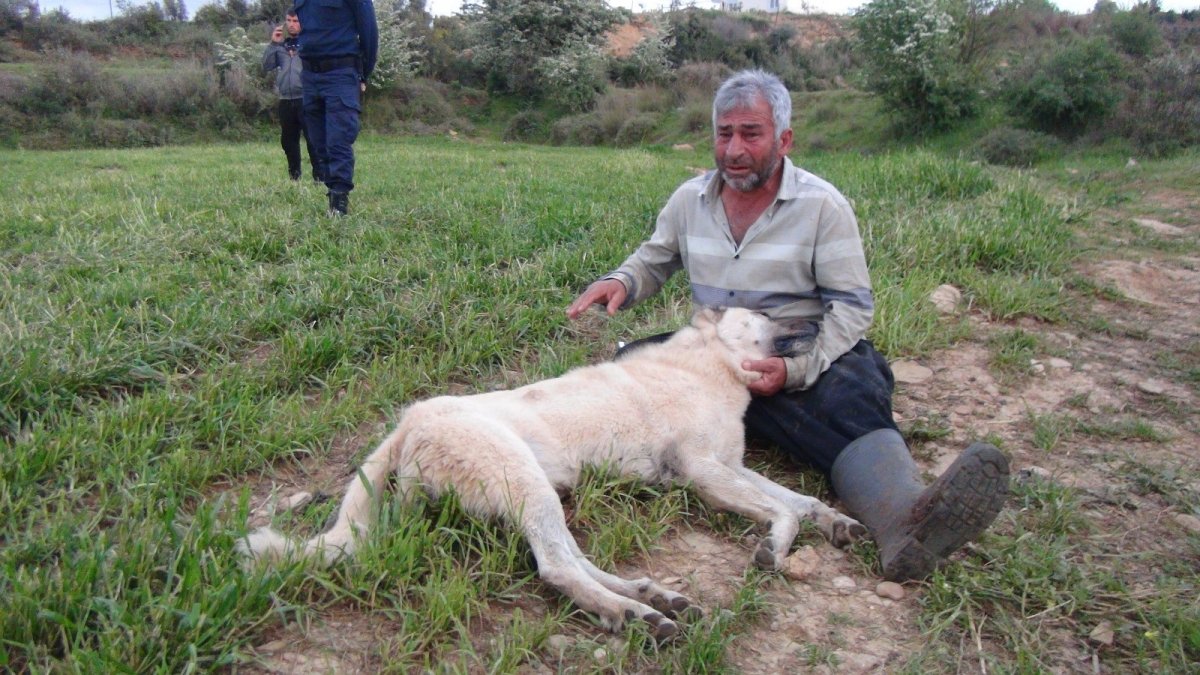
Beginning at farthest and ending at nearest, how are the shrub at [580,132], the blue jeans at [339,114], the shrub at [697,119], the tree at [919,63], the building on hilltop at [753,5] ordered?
the building on hilltop at [753,5] → the shrub at [580,132] → the shrub at [697,119] → the tree at [919,63] → the blue jeans at [339,114]

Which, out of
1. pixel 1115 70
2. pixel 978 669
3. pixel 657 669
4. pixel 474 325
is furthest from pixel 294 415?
pixel 1115 70

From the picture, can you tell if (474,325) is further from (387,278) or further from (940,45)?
(940,45)

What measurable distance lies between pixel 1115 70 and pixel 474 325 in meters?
16.1

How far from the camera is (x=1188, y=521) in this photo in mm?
3002

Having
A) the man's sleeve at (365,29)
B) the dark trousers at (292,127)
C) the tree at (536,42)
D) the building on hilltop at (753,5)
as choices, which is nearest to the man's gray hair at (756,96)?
the man's sleeve at (365,29)

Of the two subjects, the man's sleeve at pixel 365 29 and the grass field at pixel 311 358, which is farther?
the man's sleeve at pixel 365 29

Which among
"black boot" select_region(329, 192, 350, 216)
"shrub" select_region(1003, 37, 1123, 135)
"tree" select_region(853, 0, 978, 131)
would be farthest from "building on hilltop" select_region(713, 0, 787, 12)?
"black boot" select_region(329, 192, 350, 216)

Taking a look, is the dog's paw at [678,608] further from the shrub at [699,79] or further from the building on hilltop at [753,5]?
the building on hilltop at [753,5]

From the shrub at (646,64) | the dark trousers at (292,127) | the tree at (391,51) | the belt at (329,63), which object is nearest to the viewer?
the belt at (329,63)

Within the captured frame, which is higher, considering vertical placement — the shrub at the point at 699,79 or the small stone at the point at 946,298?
the shrub at the point at 699,79

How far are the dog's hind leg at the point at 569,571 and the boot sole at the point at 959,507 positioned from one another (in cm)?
88

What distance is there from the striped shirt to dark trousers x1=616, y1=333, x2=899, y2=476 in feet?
0.24

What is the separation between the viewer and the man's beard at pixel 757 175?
3465mm

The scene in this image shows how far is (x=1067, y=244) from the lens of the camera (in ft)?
21.5
